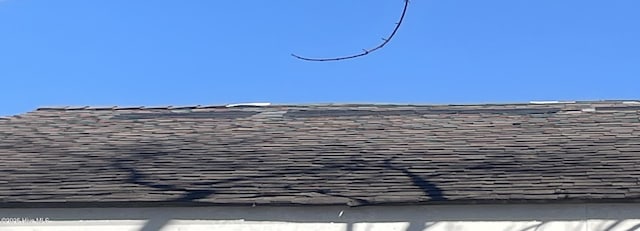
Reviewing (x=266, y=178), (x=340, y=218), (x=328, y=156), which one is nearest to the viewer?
(x=340, y=218)

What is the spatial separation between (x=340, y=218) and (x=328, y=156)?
1.56 metres

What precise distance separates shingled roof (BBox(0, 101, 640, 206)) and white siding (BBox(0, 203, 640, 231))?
0.32 ft

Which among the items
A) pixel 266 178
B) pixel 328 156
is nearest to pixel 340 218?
pixel 266 178

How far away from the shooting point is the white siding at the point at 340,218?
6.61 m

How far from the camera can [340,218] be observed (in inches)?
265

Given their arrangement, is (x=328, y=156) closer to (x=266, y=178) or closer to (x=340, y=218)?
(x=266, y=178)

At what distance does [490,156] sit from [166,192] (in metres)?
2.98

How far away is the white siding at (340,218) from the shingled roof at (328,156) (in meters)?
0.10

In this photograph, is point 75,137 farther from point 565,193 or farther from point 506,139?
point 565,193

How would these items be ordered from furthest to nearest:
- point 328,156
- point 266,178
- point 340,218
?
point 328,156 < point 266,178 < point 340,218

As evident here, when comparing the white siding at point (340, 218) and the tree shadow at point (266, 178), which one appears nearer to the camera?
the white siding at point (340, 218)

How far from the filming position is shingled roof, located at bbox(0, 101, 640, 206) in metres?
6.90

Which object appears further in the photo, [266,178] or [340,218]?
[266,178]

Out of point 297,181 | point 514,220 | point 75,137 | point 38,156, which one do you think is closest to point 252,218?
point 297,181
